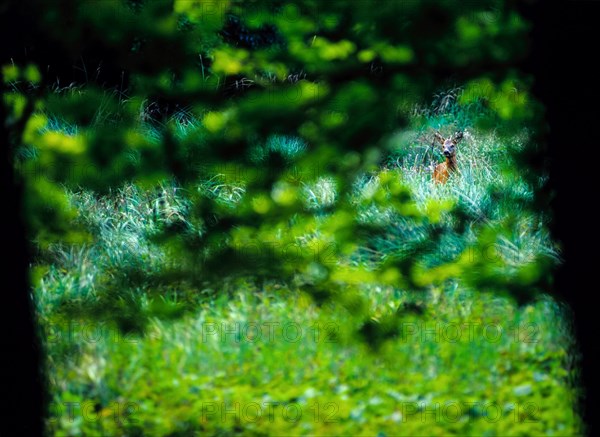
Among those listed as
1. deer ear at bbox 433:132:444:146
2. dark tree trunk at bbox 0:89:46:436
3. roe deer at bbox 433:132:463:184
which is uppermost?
deer ear at bbox 433:132:444:146

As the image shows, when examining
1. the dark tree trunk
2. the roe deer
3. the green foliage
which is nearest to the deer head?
the roe deer

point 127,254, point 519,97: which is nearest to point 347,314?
point 519,97

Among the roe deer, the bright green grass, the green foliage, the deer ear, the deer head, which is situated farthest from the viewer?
the deer ear

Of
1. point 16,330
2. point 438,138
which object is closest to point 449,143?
point 438,138

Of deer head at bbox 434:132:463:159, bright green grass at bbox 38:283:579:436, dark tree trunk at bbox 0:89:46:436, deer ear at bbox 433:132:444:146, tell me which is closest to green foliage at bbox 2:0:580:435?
dark tree trunk at bbox 0:89:46:436

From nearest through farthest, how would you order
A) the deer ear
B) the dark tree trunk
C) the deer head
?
the dark tree trunk → the deer head → the deer ear

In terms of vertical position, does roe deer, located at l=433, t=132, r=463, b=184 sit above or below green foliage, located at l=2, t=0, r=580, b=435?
above

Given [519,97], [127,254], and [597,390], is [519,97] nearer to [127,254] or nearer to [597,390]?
[597,390]

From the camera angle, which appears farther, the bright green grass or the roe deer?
the roe deer

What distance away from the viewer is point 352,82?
2256 millimetres

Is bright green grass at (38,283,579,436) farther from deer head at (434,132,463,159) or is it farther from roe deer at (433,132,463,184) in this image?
deer head at (434,132,463,159)

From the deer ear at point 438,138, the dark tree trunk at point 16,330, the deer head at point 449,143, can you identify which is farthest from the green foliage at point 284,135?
the deer ear at point 438,138

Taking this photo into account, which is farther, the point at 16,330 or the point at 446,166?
the point at 446,166

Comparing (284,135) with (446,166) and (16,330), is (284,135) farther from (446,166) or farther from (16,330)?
(446,166)
